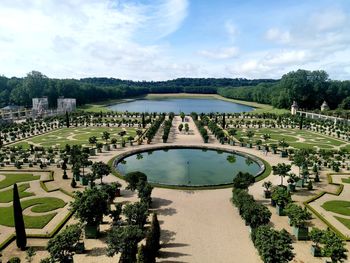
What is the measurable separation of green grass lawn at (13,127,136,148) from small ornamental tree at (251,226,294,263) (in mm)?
45567

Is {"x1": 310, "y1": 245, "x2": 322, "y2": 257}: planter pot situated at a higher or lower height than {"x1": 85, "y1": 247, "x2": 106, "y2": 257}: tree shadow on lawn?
higher

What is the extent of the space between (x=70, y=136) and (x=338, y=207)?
5417 cm

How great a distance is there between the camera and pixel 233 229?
2356 cm

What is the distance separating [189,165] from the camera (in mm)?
43562

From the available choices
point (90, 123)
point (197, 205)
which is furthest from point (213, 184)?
point (90, 123)

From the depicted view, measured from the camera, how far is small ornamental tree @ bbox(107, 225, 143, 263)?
17.9m

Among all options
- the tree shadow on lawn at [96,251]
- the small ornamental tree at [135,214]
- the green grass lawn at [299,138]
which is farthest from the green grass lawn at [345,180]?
the tree shadow on lawn at [96,251]

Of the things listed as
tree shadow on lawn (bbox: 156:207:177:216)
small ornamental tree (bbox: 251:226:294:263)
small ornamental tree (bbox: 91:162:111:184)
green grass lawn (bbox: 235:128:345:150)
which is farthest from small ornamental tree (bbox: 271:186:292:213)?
green grass lawn (bbox: 235:128:345:150)

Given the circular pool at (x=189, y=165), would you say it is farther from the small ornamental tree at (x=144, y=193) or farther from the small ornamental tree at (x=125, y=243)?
the small ornamental tree at (x=125, y=243)

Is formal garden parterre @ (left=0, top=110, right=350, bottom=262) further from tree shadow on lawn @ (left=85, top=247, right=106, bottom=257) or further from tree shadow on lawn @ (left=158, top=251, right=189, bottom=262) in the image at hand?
tree shadow on lawn @ (left=158, top=251, right=189, bottom=262)

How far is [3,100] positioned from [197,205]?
381 feet

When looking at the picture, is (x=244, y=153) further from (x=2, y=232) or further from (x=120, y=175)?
(x=2, y=232)

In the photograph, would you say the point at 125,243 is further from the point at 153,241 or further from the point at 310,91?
the point at 310,91

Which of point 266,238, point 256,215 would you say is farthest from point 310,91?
point 266,238
